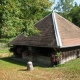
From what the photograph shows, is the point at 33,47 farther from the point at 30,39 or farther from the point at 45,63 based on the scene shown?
the point at 45,63

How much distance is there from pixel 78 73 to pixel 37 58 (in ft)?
24.1

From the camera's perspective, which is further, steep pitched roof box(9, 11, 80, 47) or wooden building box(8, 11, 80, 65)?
steep pitched roof box(9, 11, 80, 47)

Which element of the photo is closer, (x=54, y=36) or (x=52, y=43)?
(x=52, y=43)

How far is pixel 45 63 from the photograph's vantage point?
61.3 ft

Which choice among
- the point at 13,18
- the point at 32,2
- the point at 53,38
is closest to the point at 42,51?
the point at 53,38

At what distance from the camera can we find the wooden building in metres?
17.5

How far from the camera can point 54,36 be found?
715 inches

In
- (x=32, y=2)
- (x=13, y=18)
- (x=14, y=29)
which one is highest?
(x=32, y=2)

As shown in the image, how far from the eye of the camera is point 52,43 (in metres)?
17.4

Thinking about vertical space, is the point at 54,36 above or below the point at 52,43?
above

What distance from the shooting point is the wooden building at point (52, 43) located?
17516 mm

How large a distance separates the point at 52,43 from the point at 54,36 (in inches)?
41.7

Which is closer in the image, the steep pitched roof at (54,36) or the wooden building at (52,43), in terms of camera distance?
the wooden building at (52,43)

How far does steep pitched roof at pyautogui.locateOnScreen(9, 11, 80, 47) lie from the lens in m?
17.8
